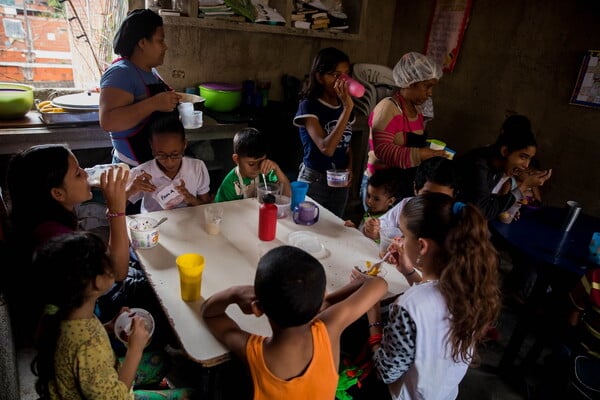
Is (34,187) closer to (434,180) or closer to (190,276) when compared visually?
(190,276)

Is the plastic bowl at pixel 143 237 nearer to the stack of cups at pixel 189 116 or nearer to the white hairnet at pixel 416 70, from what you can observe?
the stack of cups at pixel 189 116

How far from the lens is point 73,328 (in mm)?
1199

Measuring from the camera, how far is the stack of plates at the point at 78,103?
2867mm

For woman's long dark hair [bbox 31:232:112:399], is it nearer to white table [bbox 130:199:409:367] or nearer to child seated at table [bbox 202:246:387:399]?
white table [bbox 130:199:409:367]

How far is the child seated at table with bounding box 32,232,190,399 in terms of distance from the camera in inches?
46.7

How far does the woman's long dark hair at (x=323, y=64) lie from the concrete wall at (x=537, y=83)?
6.66 ft

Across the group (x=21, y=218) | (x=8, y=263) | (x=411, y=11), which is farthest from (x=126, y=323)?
(x=411, y=11)

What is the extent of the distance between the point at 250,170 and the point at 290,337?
4.87 feet

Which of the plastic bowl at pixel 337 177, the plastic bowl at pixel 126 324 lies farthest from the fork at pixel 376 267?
the plastic bowl at pixel 126 324

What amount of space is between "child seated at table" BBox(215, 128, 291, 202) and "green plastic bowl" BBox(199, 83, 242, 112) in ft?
3.89

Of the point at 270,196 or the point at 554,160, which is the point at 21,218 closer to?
the point at 270,196

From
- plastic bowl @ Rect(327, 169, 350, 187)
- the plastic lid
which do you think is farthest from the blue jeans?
the plastic lid

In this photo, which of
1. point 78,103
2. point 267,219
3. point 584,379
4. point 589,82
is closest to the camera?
point 584,379

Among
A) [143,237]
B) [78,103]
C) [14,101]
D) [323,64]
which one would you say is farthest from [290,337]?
[14,101]
